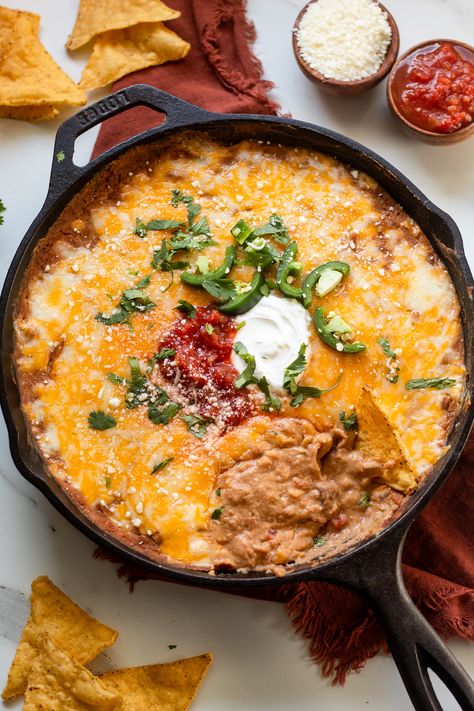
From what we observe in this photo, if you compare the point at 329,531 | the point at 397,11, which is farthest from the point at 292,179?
the point at 329,531

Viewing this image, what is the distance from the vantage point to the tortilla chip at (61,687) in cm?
345

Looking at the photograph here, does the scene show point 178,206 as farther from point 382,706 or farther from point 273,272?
point 382,706

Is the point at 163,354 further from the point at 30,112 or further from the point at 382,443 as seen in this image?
the point at 30,112

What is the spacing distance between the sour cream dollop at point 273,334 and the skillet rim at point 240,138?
0.63 meters

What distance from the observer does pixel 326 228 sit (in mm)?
3521

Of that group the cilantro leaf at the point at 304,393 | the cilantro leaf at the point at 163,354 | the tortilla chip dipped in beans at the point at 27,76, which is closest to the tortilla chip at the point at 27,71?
the tortilla chip dipped in beans at the point at 27,76

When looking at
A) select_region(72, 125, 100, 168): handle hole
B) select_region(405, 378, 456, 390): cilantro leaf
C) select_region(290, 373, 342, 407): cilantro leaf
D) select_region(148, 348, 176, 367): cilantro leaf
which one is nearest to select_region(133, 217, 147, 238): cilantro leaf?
select_region(148, 348, 176, 367): cilantro leaf

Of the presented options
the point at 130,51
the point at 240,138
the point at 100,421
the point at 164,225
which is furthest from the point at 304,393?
the point at 130,51

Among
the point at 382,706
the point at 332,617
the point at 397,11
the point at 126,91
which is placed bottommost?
the point at 382,706

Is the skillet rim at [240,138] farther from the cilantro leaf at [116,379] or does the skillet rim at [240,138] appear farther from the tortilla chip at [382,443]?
the cilantro leaf at [116,379]

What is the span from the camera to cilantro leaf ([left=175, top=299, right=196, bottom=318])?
11.3 feet

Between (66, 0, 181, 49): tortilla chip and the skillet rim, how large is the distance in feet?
1.81

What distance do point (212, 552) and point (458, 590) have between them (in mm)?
1097

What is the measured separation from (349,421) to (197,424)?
58 centimetres
